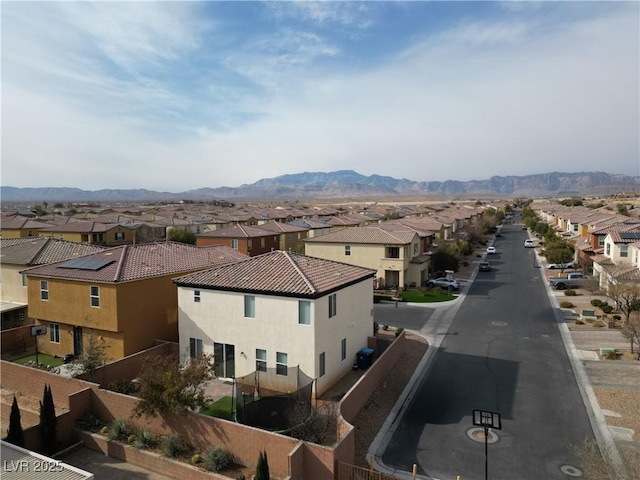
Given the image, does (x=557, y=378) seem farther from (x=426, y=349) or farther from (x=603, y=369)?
(x=426, y=349)

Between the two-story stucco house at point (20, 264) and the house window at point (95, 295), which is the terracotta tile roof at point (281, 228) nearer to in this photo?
the two-story stucco house at point (20, 264)

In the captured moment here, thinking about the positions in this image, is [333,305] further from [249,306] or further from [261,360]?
[261,360]

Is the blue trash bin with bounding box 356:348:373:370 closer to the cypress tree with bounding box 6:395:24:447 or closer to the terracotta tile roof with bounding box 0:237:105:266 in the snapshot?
the cypress tree with bounding box 6:395:24:447

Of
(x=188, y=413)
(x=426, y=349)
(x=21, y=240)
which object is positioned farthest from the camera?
(x=21, y=240)

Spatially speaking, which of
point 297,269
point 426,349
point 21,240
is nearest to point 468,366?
point 426,349

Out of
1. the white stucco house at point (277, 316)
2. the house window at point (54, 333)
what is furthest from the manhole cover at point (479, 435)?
the house window at point (54, 333)

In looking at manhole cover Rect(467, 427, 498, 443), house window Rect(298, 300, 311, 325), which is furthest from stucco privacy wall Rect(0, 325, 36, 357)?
manhole cover Rect(467, 427, 498, 443)
